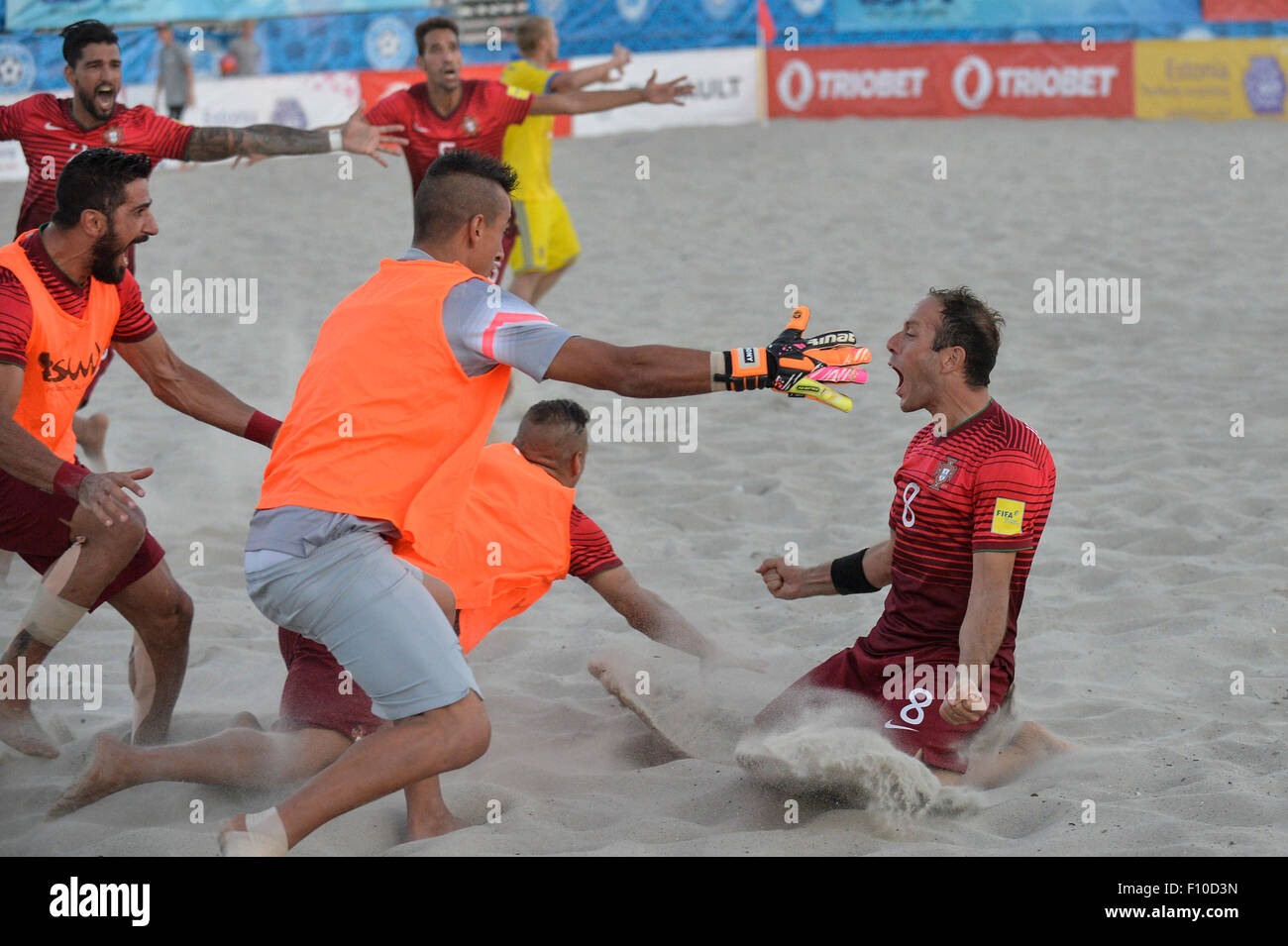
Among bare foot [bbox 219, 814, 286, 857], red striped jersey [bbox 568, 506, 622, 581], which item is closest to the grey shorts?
bare foot [bbox 219, 814, 286, 857]

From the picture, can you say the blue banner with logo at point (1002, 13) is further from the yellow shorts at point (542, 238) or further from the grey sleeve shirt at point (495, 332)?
the grey sleeve shirt at point (495, 332)

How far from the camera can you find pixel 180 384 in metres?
3.92

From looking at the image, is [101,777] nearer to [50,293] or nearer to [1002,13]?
[50,293]

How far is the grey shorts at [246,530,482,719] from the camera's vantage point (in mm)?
2691

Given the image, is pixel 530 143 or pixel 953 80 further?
pixel 953 80

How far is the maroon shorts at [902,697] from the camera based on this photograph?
3252 millimetres

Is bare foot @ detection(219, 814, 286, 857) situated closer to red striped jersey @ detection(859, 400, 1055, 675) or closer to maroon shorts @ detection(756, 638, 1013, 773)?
maroon shorts @ detection(756, 638, 1013, 773)

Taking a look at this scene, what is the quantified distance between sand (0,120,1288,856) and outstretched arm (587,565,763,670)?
140mm

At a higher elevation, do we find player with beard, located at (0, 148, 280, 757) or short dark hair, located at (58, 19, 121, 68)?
short dark hair, located at (58, 19, 121, 68)

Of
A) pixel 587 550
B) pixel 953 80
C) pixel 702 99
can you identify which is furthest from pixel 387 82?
Result: pixel 587 550

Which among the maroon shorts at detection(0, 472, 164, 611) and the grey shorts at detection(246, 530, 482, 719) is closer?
the grey shorts at detection(246, 530, 482, 719)

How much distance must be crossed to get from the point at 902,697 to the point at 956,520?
0.47 m

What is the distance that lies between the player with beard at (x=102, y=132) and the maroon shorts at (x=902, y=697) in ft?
10.2

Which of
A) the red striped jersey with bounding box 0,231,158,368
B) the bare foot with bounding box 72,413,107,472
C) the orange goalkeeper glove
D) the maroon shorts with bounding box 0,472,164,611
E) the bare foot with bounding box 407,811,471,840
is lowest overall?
the bare foot with bounding box 407,811,471,840
